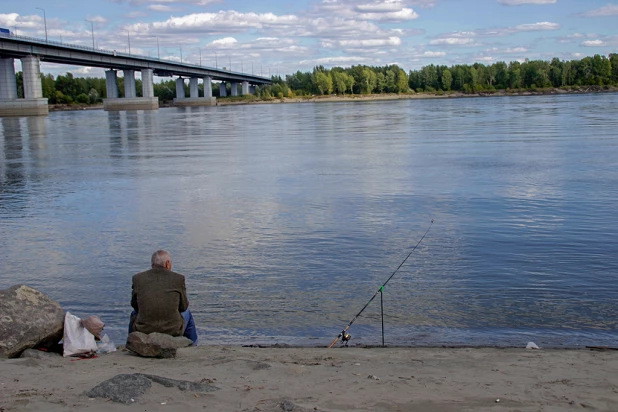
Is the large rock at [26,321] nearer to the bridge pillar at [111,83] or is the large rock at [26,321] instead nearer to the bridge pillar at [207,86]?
the bridge pillar at [111,83]

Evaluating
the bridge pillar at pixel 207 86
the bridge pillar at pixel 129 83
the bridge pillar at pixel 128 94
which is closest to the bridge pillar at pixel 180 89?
the bridge pillar at pixel 207 86

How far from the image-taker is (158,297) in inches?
309

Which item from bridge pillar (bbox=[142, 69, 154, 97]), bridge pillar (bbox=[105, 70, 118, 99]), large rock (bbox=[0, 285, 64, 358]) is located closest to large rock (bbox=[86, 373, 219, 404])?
large rock (bbox=[0, 285, 64, 358])

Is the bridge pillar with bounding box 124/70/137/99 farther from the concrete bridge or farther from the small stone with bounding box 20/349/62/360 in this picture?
the small stone with bounding box 20/349/62/360

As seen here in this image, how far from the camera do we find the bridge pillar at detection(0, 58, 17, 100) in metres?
105

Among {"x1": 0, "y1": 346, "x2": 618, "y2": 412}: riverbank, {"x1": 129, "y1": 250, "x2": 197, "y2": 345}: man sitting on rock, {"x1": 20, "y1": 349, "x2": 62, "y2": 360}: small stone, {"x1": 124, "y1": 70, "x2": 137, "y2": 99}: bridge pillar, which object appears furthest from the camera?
{"x1": 124, "y1": 70, "x2": 137, "y2": 99}: bridge pillar

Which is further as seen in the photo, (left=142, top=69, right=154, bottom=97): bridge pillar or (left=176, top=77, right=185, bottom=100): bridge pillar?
(left=176, top=77, right=185, bottom=100): bridge pillar

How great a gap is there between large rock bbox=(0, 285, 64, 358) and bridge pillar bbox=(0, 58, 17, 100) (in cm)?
10715

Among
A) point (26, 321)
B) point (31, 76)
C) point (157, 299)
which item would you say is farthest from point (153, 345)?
point (31, 76)

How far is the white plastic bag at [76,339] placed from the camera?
7929mm

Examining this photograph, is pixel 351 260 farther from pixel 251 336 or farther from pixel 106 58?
pixel 106 58

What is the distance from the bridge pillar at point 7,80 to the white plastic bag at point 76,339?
107m

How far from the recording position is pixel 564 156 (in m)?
29.9

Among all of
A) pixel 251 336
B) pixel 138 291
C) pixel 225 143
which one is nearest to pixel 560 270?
pixel 251 336
